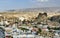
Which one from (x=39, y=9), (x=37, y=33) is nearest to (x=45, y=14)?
(x=39, y=9)

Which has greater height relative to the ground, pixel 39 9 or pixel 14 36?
pixel 39 9

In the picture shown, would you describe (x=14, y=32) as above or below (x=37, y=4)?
below

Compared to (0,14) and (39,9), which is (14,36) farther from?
(39,9)

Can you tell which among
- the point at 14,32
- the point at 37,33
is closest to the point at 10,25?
the point at 14,32

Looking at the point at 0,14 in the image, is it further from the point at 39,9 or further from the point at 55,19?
the point at 55,19

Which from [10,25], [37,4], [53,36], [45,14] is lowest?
[53,36]

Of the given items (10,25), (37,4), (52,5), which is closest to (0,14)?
(10,25)

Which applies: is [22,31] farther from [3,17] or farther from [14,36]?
[3,17]
